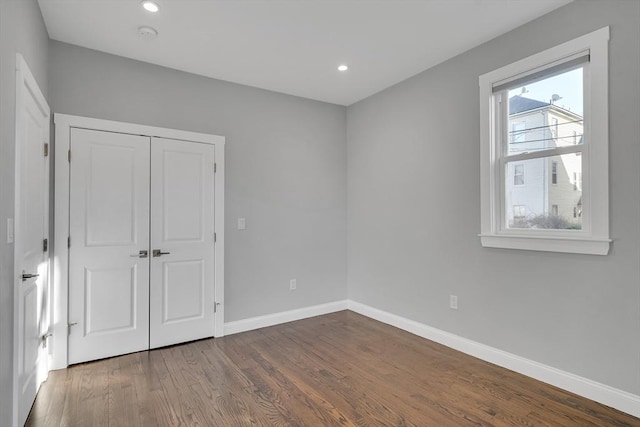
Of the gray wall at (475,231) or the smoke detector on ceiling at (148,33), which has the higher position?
the smoke detector on ceiling at (148,33)

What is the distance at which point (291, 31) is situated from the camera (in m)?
2.83

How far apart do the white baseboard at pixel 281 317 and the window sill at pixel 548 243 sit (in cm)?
218

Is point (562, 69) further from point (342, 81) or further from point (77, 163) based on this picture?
point (77, 163)

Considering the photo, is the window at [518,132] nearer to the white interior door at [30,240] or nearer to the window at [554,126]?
the window at [554,126]

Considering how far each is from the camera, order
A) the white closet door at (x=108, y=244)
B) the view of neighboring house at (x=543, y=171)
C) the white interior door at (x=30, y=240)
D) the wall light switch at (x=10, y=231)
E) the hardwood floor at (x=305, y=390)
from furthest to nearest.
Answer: the white closet door at (x=108, y=244) < the view of neighboring house at (x=543, y=171) < the hardwood floor at (x=305, y=390) < the white interior door at (x=30, y=240) < the wall light switch at (x=10, y=231)

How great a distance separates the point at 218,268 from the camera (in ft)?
12.0

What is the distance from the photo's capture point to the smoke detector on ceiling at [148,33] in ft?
9.06

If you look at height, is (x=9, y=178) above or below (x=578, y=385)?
above

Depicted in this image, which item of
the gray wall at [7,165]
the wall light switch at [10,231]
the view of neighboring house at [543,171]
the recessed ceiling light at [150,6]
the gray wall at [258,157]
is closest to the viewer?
the gray wall at [7,165]

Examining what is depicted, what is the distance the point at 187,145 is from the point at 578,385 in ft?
12.7

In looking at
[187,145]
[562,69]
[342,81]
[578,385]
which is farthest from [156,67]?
[578,385]

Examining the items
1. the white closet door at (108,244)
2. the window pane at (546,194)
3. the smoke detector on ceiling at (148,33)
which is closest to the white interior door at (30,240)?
the white closet door at (108,244)

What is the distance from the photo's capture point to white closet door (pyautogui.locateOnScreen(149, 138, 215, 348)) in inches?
132

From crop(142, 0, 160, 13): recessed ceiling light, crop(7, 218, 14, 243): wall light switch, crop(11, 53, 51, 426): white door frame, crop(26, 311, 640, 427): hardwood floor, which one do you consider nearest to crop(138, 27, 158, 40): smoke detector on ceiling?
crop(142, 0, 160, 13): recessed ceiling light
